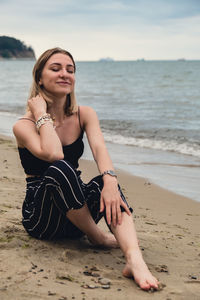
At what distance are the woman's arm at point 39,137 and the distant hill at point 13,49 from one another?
165168mm

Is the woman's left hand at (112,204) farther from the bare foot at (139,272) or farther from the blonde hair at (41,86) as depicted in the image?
the blonde hair at (41,86)

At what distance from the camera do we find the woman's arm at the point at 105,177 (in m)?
3.18

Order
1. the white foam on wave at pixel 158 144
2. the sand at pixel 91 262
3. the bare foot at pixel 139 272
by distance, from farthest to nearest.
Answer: the white foam on wave at pixel 158 144
the bare foot at pixel 139 272
the sand at pixel 91 262

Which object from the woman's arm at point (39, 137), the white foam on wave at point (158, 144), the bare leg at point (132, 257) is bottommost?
the white foam on wave at point (158, 144)

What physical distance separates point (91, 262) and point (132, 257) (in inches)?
15.3

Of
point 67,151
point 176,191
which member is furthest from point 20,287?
point 176,191

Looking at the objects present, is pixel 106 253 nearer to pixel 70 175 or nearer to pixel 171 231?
pixel 70 175

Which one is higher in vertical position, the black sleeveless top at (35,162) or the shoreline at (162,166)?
the black sleeveless top at (35,162)

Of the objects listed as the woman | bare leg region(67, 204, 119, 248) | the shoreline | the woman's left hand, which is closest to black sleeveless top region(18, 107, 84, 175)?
the woman

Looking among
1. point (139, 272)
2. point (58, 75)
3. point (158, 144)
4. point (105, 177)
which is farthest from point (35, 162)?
point (158, 144)

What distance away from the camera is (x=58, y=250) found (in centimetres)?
342

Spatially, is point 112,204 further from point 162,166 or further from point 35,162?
point 162,166

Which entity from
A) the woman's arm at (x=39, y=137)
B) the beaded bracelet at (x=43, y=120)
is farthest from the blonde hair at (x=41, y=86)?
the beaded bracelet at (x=43, y=120)

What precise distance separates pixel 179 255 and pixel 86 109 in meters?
1.45
